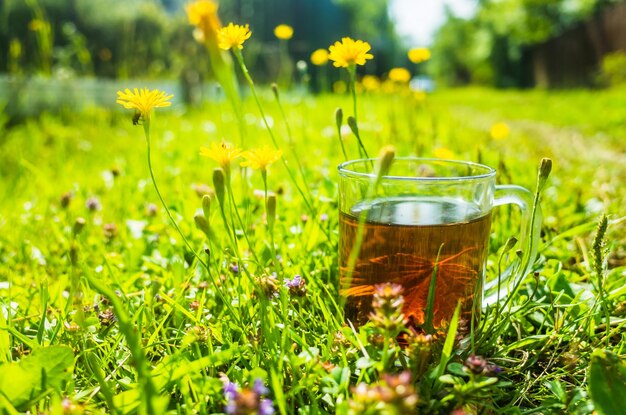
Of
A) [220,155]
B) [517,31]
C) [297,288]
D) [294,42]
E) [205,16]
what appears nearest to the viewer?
[205,16]

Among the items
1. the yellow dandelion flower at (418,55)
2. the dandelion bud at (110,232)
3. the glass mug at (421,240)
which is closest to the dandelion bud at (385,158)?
the glass mug at (421,240)

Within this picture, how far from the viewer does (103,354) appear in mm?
1175

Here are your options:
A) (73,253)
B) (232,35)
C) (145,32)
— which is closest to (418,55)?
(232,35)

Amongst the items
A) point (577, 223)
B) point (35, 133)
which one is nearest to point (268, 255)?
point (577, 223)

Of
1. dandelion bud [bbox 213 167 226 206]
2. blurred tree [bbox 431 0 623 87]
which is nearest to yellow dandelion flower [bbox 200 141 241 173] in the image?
dandelion bud [bbox 213 167 226 206]

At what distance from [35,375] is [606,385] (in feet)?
3.07

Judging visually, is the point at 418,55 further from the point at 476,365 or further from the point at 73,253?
the point at 73,253

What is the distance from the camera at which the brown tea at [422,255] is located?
1059mm

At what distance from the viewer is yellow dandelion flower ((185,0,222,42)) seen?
0.72 meters

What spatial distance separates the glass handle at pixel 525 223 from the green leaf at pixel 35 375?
2.86ft

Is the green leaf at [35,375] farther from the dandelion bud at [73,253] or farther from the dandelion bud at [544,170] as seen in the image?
the dandelion bud at [544,170]

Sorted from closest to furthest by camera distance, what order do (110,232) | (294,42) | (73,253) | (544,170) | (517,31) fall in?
(73,253) < (544,170) < (110,232) < (517,31) < (294,42)

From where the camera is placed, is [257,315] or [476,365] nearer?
[476,365]

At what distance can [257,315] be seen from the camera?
4.02 feet
